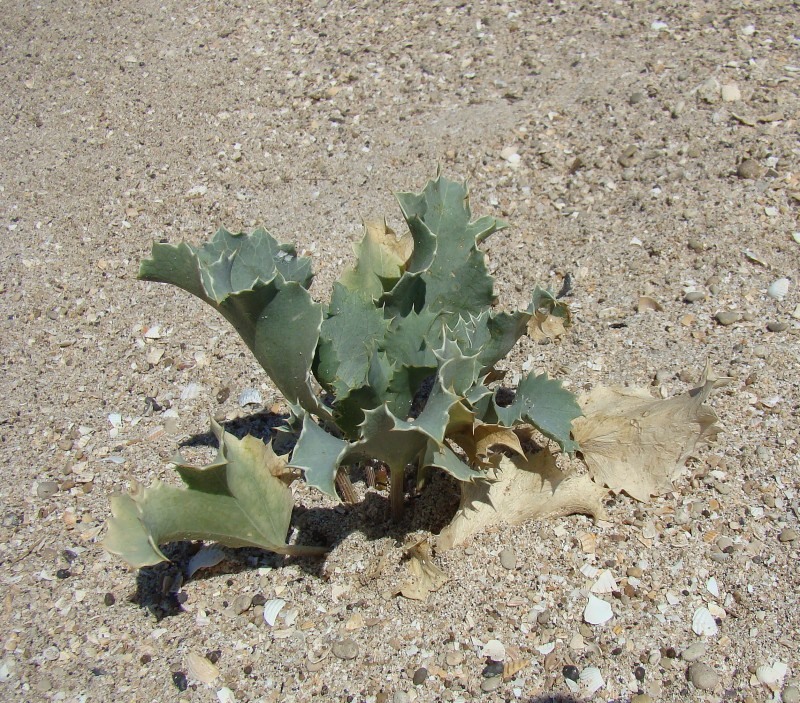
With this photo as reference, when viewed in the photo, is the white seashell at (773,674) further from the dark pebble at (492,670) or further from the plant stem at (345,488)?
the plant stem at (345,488)

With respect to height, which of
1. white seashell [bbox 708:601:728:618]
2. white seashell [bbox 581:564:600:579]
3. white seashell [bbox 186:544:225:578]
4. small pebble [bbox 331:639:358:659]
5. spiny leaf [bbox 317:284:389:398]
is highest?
spiny leaf [bbox 317:284:389:398]

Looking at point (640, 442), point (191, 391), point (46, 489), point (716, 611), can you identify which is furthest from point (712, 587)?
point (46, 489)

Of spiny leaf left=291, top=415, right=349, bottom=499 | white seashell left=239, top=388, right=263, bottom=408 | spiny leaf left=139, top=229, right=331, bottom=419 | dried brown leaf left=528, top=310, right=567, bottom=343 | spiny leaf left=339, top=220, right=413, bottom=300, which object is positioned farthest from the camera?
white seashell left=239, top=388, right=263, bottom=408

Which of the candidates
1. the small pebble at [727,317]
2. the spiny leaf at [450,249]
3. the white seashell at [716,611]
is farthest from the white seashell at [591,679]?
the small pebble at [727,317]

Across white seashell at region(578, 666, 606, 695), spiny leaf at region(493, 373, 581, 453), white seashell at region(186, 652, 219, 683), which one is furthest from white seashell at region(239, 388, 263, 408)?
white seashell at region(578, 666, 606, 695)

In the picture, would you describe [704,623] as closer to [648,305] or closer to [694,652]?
[694,652]

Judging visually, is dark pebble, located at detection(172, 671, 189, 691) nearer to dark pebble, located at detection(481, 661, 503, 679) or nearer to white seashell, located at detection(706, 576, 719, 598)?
dark pebble, located at detection(481, 661, 503, 679)
